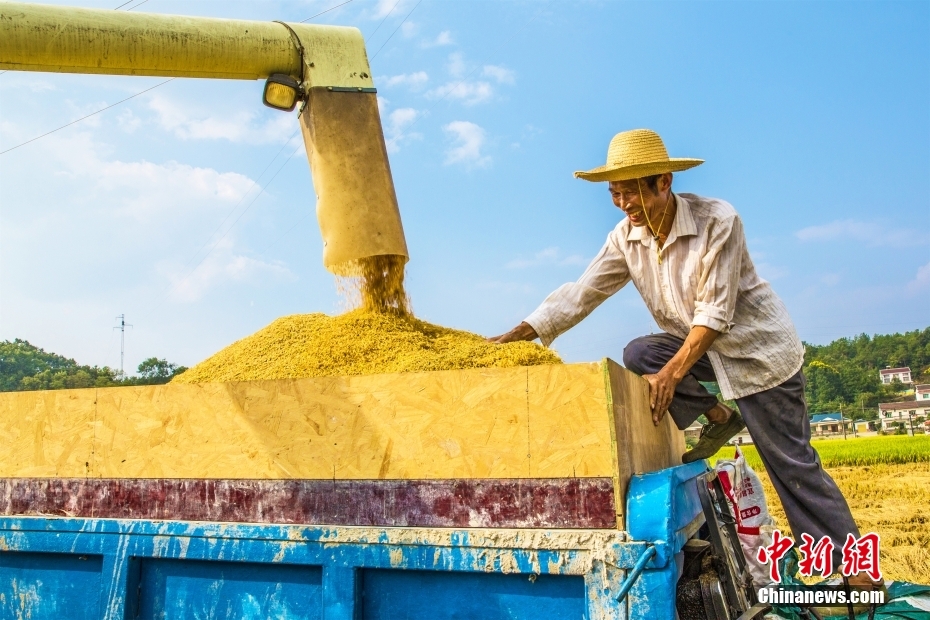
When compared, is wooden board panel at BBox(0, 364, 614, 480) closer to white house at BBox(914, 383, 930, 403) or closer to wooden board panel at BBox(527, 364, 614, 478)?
wooden board panel at BBox(527, 364, 614, 478)

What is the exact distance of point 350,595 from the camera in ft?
6.32

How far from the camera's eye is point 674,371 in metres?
2.56

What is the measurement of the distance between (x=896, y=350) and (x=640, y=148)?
94.7 metres

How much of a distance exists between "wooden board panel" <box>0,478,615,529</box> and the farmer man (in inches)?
32.6

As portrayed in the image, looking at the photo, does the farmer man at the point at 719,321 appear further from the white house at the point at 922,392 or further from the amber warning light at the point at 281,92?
the white house at the point at 922,392

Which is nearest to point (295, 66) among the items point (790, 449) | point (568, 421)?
point (568, 421)

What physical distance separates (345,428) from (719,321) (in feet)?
4.66

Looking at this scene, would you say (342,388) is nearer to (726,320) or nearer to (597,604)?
(597,604)

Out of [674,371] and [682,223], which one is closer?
[674,371]

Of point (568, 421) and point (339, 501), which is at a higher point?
point (568, 421)

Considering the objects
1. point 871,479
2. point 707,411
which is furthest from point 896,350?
point 707,411

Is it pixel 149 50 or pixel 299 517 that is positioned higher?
pixel 149 50

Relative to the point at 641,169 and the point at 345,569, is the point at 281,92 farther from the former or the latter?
the point at 345,569

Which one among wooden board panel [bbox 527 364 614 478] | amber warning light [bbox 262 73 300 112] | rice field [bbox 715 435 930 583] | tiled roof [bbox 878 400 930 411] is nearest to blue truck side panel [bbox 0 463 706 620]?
wooden board panel [bbox 527 364 614 478]
